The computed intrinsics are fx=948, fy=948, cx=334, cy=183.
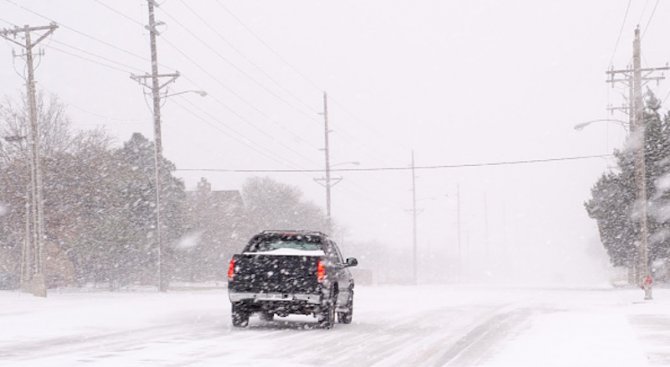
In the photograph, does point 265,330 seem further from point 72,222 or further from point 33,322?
point 72,222

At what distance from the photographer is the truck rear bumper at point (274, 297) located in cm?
1641

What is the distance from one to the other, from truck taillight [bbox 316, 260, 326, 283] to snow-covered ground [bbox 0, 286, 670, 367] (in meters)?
0.92

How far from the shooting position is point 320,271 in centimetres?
1662

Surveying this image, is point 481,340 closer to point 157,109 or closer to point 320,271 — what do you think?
point 320,271

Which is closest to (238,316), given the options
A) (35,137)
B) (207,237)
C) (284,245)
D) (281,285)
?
(281,285)

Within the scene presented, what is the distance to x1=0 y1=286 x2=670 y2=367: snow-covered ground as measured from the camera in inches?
447

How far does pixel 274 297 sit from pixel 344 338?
2.14 metres

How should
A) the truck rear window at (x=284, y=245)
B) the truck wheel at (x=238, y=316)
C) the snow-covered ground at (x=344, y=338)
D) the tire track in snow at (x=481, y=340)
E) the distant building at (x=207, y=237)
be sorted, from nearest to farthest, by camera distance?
the snow-covered ground at (x=344, y=338)
the tire track in snow at (x=481, y=340)
the truck wheel at (x=238, y=316)
the truck rear window at (x=284, y=245)
the distant building at (x=207, y=237)

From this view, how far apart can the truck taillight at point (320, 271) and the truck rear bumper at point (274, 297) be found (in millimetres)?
307

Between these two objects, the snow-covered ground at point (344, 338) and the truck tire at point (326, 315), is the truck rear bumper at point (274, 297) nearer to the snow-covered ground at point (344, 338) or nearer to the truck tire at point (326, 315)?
the truck tire at point (326, 315)

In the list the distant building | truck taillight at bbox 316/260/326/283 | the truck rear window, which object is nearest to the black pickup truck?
truck taillight at bbox 316/260/326/283

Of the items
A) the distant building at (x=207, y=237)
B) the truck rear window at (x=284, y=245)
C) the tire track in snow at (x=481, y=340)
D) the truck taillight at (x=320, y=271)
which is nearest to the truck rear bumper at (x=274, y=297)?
the truck taillight at (x=320, y=271)

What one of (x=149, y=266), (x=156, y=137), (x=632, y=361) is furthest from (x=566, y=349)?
(x=149, y=266)

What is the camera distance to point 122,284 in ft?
206
